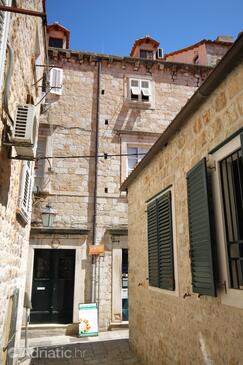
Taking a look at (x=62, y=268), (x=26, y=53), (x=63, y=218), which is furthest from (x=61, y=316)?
(x=26, y=53)

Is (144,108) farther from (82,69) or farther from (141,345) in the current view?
(141,345)

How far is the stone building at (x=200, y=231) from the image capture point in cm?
305

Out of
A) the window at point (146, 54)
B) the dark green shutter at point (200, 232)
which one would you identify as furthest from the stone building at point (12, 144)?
the window at point (146, 54)

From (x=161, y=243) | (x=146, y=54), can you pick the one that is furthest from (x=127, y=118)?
(x=161, y=243)

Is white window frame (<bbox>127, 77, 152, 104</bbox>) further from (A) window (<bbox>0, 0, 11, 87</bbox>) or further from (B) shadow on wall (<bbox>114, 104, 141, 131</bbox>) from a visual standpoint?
(A) window (<bbox>0, 0, 11, 87</bbox>)

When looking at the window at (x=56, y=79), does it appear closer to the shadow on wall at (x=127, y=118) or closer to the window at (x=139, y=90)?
the shadow on wall at (x=127, y=118)

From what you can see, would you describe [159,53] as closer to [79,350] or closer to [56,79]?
[56,79]

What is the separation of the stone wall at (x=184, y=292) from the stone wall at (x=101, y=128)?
3907 mm

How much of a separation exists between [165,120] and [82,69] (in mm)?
3944

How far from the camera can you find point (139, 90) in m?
12.1

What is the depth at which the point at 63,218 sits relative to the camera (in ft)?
33.4

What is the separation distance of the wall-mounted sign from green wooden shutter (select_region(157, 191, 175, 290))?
5.08 meters

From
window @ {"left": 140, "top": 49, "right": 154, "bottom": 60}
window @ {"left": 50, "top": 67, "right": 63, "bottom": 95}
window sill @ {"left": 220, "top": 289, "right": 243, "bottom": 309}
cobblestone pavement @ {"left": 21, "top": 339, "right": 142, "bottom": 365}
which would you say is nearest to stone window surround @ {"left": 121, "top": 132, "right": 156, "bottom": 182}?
window @ {"left": 50, "top": 67, "right": 63, "bottom": 95}

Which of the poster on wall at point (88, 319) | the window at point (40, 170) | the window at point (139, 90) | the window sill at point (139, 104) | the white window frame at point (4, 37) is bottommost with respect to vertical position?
the poster on wall at point (88, 319)
